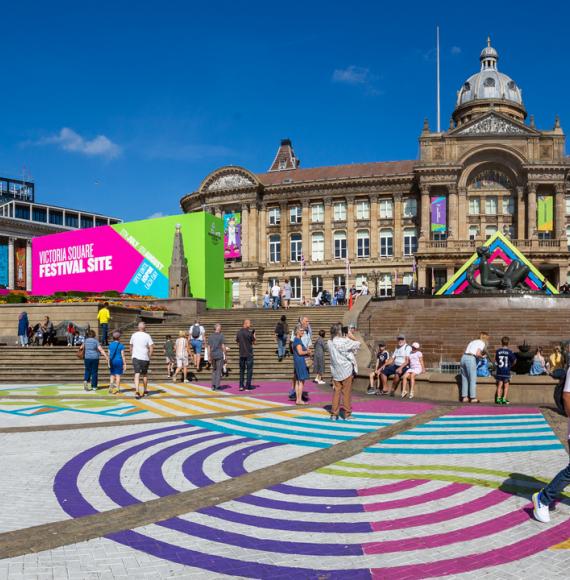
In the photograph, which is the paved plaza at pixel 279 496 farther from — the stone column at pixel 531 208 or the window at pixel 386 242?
the window at pixel 386 242

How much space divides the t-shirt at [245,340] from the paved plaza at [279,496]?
3683 millimetres

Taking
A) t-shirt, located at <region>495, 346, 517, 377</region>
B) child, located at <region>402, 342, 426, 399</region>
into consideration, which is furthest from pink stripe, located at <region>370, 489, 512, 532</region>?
child, located at <region>402, 342, 426, 399</region>

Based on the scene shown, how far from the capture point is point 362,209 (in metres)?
62.9

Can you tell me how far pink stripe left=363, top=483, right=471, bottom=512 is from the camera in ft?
20.5

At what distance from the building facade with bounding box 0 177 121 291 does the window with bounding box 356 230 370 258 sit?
47649 mm

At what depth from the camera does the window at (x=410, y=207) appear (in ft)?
200

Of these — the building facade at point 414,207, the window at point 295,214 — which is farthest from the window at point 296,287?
the window at point 295,214

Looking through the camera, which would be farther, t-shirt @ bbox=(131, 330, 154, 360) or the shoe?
t-shirt @ bbox=(131, 330, 154, 360)

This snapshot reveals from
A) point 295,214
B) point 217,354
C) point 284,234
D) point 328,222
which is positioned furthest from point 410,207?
point 217,354

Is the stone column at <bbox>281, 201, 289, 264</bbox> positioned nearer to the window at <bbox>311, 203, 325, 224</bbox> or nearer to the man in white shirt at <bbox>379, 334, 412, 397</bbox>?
the window at <bbox>311, 203, 325, 224</bbox>

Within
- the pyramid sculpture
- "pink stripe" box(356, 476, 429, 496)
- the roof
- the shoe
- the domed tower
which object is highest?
the domed tower

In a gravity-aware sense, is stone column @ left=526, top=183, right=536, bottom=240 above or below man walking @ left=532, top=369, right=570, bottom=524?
above

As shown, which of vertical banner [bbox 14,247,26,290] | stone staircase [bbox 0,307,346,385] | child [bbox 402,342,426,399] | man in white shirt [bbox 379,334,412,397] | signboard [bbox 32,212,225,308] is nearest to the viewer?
child [bbox 402,342,426,399]

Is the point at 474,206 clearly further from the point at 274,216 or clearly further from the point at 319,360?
the point at 319,360
